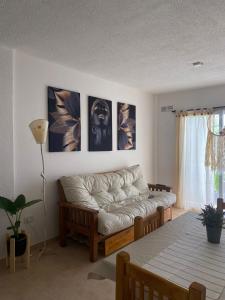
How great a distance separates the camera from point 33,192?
2979 mm

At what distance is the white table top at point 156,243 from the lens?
1283 mm

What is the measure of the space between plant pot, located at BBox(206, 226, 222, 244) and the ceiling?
1.65m

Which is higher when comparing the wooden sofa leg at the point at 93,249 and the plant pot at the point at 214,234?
the plant pot at the point at 214,234

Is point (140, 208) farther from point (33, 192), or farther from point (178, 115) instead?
point (178, 115)

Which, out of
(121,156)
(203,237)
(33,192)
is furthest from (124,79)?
(203,237)

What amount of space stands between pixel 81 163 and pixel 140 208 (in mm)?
1118

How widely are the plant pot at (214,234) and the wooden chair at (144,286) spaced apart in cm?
68

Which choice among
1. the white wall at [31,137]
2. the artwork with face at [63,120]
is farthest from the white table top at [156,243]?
the artwork with face at [63,120]

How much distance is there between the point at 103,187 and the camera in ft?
11.3

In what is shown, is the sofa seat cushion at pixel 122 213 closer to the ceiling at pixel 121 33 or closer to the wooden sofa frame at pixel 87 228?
the wooden sofa frame at pixel 87 228

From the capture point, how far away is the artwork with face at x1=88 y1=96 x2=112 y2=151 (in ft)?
12.2

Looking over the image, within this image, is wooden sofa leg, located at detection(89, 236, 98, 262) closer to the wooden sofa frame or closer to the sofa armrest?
the wooden sofa frame

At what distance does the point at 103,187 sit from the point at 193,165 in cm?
210

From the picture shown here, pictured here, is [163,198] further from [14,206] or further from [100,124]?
[14,206]
